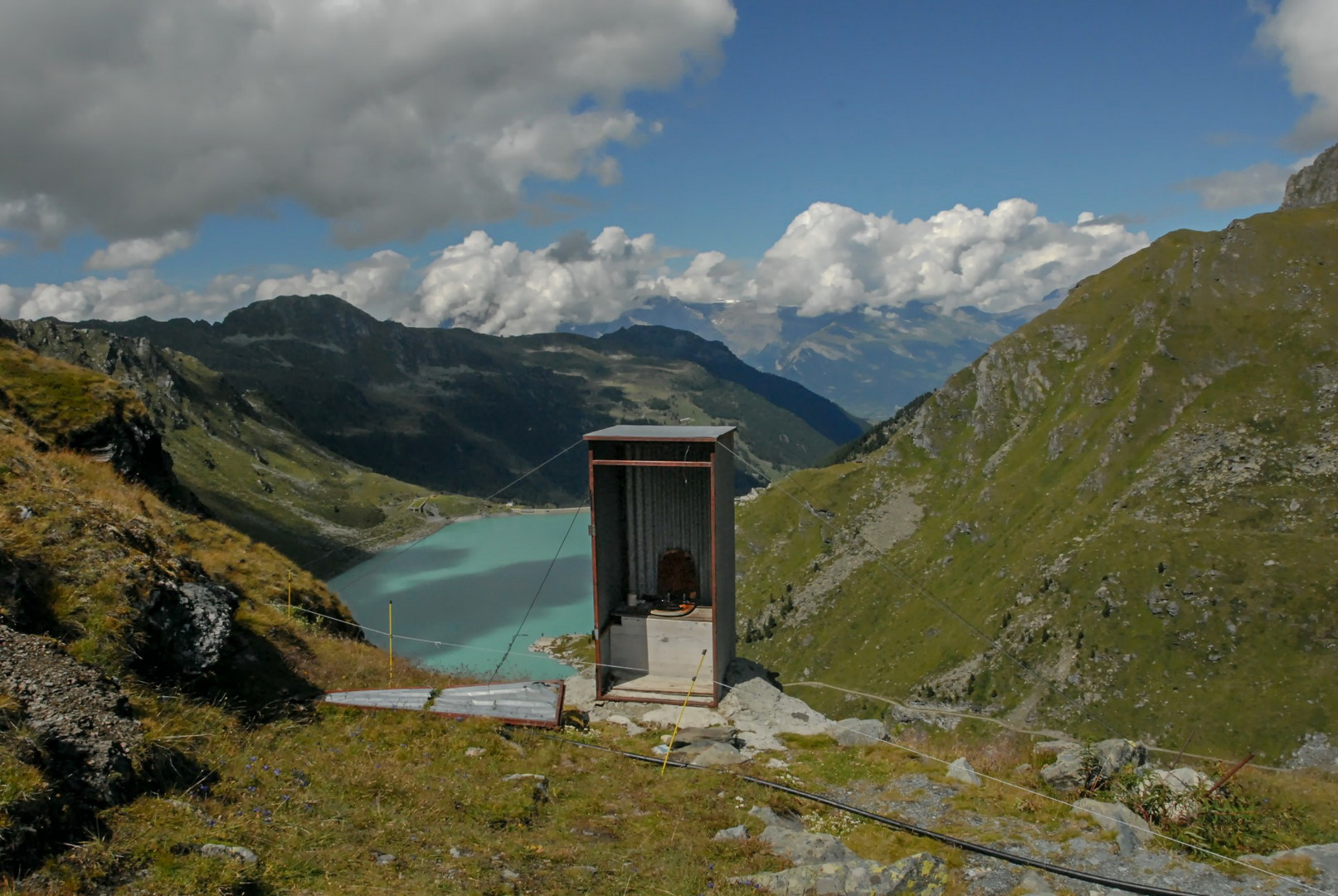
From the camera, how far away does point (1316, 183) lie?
172 metres

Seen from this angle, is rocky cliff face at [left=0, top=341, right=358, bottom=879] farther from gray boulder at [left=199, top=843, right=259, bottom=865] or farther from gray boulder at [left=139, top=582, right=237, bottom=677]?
gray boulder at [left=199, top=843, right=259, bottom=865]

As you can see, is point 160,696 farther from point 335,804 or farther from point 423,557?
point 423,557

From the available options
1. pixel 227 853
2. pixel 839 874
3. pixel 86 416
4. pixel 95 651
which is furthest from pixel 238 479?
pixel 839 874

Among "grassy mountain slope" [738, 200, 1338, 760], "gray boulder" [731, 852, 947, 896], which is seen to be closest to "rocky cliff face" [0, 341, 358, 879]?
"gray boulder" [731, 852, 947, 896]

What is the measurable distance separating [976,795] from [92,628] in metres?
12.3

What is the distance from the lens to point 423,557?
168 metres

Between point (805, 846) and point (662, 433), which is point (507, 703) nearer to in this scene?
point (805, 846)

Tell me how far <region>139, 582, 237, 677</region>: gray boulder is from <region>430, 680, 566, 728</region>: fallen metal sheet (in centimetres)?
362

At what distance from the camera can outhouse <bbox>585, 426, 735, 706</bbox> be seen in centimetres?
1927

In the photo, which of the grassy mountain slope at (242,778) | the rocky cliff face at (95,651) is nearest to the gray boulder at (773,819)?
the grassy mountain slope at (242,778)

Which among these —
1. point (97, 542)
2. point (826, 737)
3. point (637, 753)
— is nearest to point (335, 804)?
point (97, 542)

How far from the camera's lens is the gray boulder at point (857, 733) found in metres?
15.8

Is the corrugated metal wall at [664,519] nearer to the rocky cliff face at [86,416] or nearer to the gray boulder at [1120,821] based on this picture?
the gray boulder at [1120,821]

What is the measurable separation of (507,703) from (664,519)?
8.30 meters
